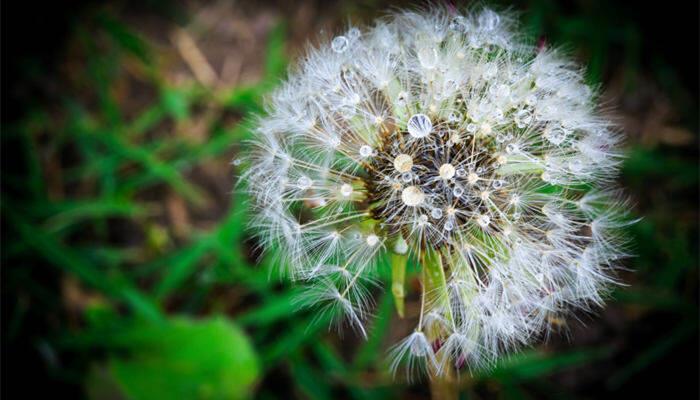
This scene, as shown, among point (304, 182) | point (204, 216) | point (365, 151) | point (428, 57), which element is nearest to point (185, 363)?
point (204, 216)

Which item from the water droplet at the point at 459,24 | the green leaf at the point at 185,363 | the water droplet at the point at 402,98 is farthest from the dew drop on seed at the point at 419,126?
Answer: the green leaf at the point at 185,363

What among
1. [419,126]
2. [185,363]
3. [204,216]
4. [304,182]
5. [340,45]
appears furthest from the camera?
[204,216]

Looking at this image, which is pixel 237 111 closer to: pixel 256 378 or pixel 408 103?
pixel 256 378

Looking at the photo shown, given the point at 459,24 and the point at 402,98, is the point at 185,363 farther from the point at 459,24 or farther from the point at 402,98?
the point at 459,24

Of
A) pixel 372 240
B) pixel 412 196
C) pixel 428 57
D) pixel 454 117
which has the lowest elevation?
pixel 372 240

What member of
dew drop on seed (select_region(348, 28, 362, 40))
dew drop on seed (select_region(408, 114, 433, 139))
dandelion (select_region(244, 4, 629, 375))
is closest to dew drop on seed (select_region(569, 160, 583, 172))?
dandelion (select_region(244, 4, 629, 375))

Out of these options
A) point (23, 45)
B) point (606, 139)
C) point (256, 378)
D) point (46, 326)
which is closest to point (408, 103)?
point (606, 139)
